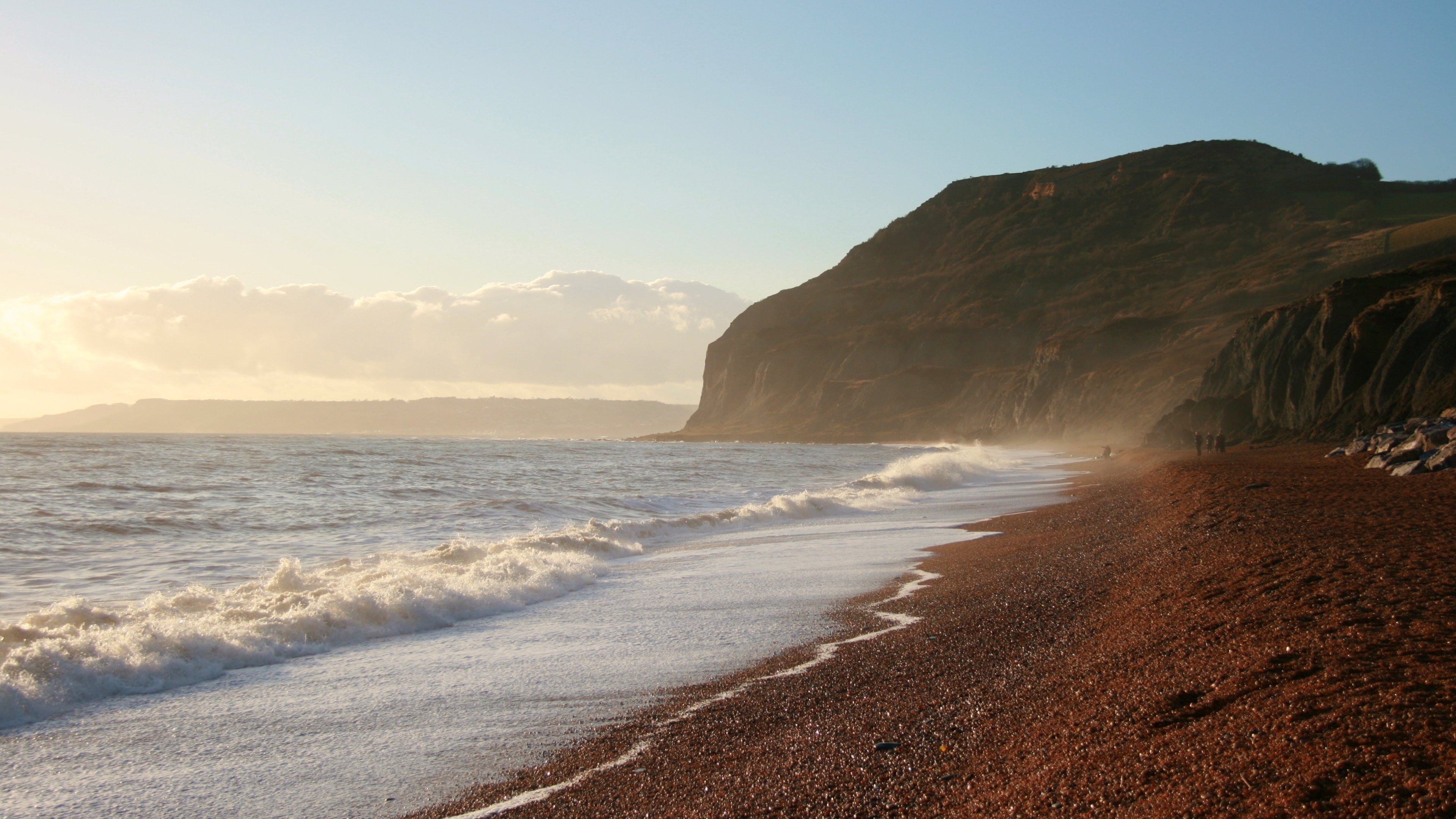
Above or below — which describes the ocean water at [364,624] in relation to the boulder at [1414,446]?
below

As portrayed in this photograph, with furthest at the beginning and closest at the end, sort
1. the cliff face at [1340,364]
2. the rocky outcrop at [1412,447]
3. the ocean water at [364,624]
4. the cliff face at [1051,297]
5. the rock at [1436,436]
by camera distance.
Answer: the cliff face at [1051,297] < the cliff face at [1340,364] < the rock at [1436,436] < the rocky outcrop at [1412,447] < the ocean water at [364,624]

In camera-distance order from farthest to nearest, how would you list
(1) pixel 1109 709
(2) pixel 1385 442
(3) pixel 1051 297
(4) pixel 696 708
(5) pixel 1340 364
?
(3) pixel 1051 297
(5) pixel 1340 364
(2) pixel 1385 442
(4) pixel 696 708
(1) pixel 1109 709

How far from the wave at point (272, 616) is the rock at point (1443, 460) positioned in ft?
47.4

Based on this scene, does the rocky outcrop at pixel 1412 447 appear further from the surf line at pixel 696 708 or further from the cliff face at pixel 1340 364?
the surf line at pixel 696 708

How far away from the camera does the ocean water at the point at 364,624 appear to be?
546 centimetres

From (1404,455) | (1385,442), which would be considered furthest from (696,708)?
(1385,442)

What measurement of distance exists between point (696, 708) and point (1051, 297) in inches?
5091

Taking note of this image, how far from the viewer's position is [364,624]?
9.27m

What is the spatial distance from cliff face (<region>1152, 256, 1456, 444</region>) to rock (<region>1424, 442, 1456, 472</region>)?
37.8ft

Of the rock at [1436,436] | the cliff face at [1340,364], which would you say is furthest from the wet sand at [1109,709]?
the cliff face at [1340,364]

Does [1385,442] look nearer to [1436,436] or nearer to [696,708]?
[1436,436]

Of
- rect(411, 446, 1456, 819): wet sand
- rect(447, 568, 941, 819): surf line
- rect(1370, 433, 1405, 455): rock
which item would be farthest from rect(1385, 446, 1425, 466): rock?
rect(447, 568, 941, 819): surf line

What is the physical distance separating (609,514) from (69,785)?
1690 centimetres

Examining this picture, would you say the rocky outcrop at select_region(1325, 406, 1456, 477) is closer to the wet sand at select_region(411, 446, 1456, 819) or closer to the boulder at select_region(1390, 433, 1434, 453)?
the boulder at select_region(1390, 433, 1434, 453)
